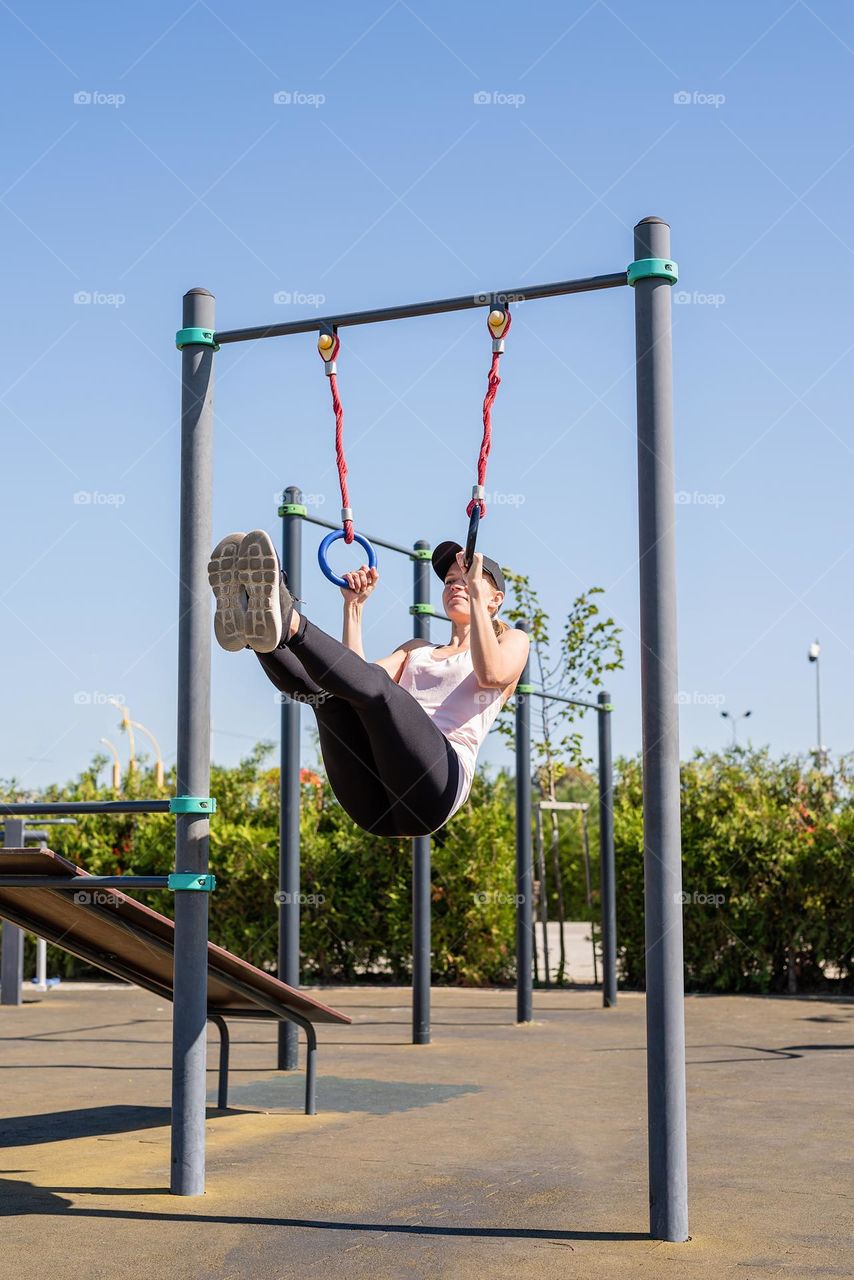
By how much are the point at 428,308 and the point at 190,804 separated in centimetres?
195

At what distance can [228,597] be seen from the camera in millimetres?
3980

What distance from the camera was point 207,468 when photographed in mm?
5016

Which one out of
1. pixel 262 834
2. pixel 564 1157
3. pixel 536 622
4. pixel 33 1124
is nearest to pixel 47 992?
pixel 262 834

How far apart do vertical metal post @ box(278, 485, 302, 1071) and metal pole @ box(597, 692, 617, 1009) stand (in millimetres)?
3896

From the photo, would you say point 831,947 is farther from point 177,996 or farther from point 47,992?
point 177,996

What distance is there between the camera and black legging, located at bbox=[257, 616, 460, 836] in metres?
3.97

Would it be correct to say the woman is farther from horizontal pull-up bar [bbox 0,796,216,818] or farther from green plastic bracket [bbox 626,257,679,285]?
green plastic bracket [bbox 626,257,679,285]

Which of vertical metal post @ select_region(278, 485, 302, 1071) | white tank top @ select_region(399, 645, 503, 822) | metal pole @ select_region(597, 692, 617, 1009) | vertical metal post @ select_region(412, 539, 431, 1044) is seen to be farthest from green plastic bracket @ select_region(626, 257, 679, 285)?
metal pole @ select_region(597, 692, 617, 1009)

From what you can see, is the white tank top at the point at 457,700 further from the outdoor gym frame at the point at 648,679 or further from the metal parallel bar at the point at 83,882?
the metal parallel bar at the point at 83,882

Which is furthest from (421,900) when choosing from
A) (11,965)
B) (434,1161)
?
(11,965)

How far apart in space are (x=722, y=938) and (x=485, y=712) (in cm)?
810

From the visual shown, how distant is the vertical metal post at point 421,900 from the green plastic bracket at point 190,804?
415 centimetres

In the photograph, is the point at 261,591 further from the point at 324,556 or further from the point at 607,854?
the point at 607,854

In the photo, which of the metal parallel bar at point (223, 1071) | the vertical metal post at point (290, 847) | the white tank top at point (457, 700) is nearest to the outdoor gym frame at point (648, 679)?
the white tank top at point (457, 700)
